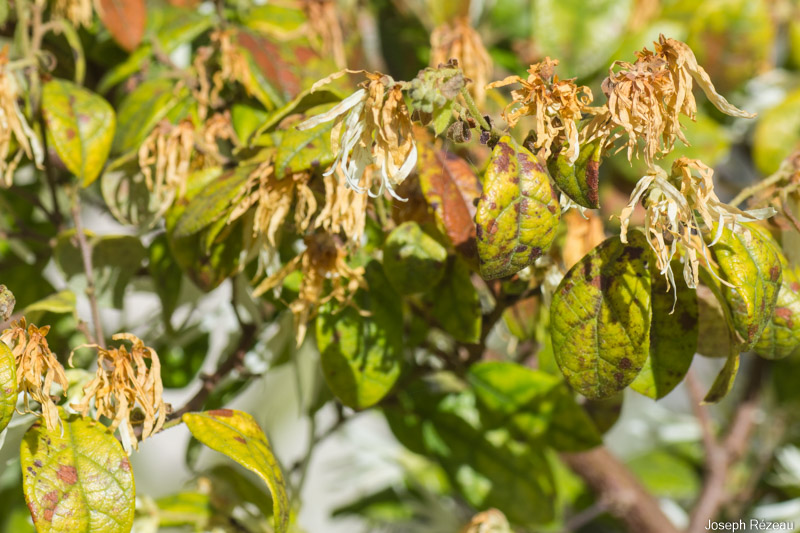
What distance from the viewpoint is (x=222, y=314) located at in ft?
2.28

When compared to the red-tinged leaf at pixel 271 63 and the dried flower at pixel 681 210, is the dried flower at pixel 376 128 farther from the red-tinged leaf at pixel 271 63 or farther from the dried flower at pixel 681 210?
the red-tinged leaf at pixel 271 63

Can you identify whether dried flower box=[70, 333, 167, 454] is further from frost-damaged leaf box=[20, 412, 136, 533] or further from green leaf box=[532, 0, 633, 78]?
green leaf box=[532, 0, 633, 78]

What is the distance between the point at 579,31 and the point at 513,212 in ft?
1.70

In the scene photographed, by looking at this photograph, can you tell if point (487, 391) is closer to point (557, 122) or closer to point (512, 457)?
point (512, 457)

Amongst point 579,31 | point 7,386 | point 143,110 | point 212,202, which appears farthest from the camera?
point 579,31

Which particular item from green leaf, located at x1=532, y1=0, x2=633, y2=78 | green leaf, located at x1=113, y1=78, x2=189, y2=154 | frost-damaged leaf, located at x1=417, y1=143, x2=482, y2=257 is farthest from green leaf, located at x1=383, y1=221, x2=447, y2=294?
green leaf, located at x1=532, y1=0, x2=633, y2=78

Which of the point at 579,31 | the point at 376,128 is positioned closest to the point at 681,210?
the point at 376,128

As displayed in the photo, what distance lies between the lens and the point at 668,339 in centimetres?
42

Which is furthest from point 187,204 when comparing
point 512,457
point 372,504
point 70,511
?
point 372,504

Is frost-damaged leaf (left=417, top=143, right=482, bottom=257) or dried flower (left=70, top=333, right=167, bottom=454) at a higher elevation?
frost-damaged leaf (left=417, top=143, right=482, bottom=257)

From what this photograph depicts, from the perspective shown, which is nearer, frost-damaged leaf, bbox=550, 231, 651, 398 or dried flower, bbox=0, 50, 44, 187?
frost-damaged leaf, bbox=550, 231, 651, 398

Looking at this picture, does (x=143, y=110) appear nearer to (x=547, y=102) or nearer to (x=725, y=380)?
(x=547, y=102)

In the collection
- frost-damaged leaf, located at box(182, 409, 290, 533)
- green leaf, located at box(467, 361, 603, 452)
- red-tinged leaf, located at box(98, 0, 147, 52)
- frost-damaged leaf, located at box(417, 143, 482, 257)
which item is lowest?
green leaf, located at box(467, 361, 603, 452)

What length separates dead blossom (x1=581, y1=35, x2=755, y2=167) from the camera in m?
0.35
